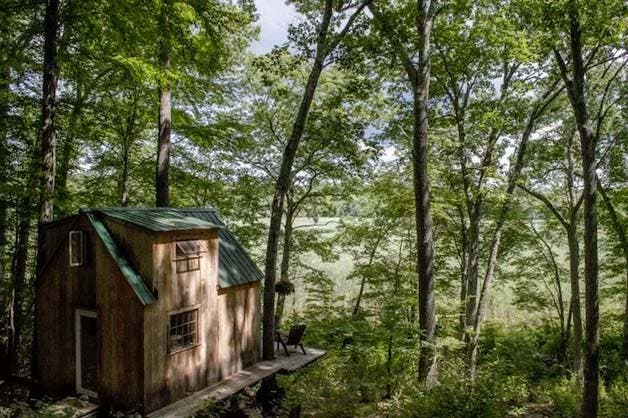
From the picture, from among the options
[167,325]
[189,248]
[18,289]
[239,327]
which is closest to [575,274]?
[239,327]

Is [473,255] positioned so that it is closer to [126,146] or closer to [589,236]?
[589,236]

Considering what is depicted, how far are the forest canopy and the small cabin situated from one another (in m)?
0.86

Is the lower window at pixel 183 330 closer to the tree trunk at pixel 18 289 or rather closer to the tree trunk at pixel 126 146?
the tree trunk at pixel 18 289

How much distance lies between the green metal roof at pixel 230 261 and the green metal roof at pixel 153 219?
0.91 metres

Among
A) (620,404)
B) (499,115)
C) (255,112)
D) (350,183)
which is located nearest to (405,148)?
(350,183)

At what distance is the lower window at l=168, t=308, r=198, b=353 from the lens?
7.80 metres

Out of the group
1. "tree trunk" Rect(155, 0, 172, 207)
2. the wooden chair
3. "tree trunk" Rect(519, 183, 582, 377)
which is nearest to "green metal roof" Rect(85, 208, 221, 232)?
"tree trunk" Rect(155, 0, 172, 207)

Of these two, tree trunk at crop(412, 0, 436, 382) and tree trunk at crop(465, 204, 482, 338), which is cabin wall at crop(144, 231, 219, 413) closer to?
tree trunk at crop(412, 0, 436, 382)

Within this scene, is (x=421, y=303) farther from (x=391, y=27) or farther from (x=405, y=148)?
(x=405, y=148)

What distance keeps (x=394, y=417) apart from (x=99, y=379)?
5281 mm

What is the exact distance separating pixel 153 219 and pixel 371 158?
7.15 m

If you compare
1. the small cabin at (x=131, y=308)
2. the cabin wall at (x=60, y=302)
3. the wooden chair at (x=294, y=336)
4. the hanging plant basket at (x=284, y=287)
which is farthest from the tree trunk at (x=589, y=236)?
the cabin wall at (x=60, y=302)

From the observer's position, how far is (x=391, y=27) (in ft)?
29.0

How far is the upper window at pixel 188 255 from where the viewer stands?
7859 mm
